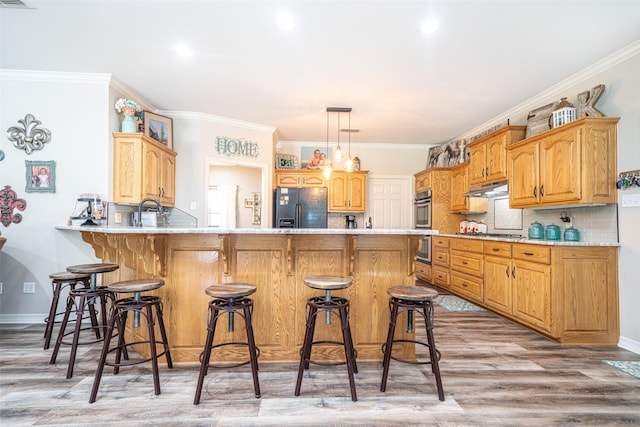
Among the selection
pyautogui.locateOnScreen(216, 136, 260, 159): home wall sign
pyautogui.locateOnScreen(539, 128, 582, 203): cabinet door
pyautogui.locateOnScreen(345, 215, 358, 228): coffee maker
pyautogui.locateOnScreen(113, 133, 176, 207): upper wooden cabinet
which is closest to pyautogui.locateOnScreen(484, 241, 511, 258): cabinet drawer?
pyautogui.locateOnScreen(539, 128, 582, 203): cabinet door

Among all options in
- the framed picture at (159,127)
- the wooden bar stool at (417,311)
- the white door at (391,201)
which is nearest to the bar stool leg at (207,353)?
the wooden bar stool at (417,311)

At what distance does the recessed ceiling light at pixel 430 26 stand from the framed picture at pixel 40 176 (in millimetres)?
3917

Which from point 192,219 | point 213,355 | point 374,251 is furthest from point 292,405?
point 192,219

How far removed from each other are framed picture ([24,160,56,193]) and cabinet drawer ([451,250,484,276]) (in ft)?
16.7

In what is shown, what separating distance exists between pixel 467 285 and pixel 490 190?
4.49 feet

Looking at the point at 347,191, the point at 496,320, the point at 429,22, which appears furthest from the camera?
the point at 347,191

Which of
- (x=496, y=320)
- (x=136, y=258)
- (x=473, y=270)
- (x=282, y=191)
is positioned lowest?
(x=496, y=320)

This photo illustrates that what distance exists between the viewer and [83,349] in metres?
2.74

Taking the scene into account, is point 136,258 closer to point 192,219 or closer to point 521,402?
point 192,219

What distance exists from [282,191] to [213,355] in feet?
11.3

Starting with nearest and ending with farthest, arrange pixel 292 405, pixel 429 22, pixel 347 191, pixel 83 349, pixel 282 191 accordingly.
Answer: pixel 292 405
pixel 429 22
pixel 83 349
pixel 282 191
pixel 347 191

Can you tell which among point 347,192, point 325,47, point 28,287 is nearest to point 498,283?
point 347,192

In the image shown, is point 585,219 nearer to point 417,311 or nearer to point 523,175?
point 523,175

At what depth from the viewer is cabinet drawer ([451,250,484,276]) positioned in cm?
417
